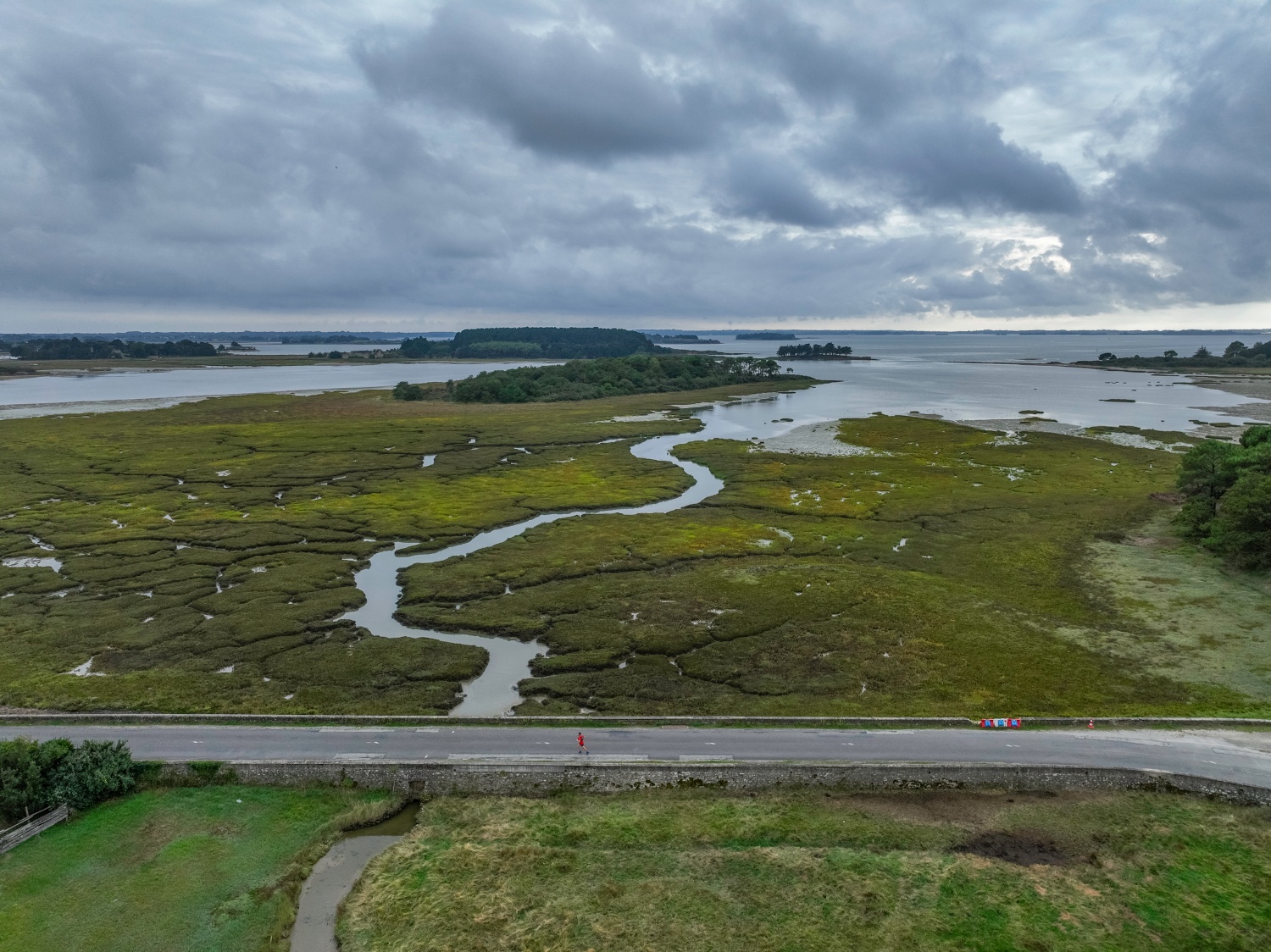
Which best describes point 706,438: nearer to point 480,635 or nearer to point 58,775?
point 480,635

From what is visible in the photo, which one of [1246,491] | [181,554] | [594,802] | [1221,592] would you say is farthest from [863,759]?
[181,554]

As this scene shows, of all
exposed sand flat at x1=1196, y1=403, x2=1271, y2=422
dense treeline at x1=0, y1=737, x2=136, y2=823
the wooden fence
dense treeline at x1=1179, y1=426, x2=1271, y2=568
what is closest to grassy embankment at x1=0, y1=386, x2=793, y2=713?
dense treeline at x1=0, y1=737, x2=136, y2=823

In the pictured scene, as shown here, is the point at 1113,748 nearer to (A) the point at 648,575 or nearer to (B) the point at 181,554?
(A) the point at 648,575

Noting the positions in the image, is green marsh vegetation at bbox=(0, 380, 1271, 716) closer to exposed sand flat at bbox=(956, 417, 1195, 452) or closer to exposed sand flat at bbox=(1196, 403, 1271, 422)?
exposed sand flat at bbox=(956, 417, 1195, 452)

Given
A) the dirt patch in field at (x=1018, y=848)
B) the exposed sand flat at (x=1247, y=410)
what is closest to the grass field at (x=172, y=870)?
the dirt patch in field at (x=1018, y=848)

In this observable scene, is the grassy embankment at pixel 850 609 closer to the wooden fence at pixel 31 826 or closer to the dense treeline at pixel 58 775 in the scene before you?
the dense treeline at pixel 58 775

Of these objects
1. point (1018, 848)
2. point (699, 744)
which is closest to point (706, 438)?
point (699, 744)

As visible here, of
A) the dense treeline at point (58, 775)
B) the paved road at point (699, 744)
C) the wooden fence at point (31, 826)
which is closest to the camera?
the wooden fence at point (31, 826)
